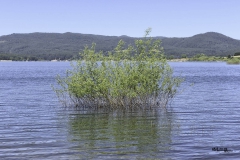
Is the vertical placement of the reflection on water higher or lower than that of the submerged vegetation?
lower

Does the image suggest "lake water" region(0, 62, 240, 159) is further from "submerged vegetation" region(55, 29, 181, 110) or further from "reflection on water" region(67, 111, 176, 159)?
"submerged vegetation" region(55, 29, 181, 110)

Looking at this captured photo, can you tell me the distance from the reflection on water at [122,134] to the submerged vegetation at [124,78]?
1586 mm

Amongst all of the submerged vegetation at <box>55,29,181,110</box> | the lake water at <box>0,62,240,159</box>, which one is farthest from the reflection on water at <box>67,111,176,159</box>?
the submerged vegetation at <box>55,29,181,110</box>

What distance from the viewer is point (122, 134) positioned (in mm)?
22062

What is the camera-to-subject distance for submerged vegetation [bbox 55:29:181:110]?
2905cm

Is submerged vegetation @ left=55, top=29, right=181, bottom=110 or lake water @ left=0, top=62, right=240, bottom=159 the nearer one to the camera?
lake water @ left=0, top=62, right=240, bottom=159

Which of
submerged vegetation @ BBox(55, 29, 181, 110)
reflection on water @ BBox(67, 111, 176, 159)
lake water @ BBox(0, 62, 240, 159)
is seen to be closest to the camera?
lake water @ BBox(0, 62, 240, 159)

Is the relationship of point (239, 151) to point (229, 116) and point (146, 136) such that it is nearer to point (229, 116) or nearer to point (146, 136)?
point (146, 136)

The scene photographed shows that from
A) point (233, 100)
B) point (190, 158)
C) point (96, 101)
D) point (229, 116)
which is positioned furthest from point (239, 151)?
point (233, 100)

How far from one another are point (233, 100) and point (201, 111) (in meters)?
8.92

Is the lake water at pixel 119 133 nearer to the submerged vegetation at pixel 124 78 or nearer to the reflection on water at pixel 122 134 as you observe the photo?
the reflection on water at pixel 122 134

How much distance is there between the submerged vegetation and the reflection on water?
1586mm

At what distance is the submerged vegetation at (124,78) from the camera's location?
29047 millimetres

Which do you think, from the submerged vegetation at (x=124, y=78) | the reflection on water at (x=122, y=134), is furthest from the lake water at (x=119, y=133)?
the submerged vegetation at (x=124, y=78)
